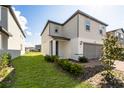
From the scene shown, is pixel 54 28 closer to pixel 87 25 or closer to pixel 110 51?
pixel 87 25

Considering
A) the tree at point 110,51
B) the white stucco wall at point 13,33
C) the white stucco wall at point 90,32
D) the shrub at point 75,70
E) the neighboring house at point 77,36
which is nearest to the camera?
the tree at point 110,51

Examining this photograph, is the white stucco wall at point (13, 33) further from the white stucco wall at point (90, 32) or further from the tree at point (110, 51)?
the tree at point (110, 51)

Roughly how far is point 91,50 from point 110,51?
843 centimetres

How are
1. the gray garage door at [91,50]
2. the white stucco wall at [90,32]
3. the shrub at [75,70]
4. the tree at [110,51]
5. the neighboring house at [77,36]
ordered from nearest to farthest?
the tree at [110,51] < the shrub at [75,70] < the neighboring house at [77,36] < the white stucco wall at [90,32] < the gray garage door at [91,50]

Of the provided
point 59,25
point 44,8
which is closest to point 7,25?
point 44,8

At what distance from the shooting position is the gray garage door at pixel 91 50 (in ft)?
52.0

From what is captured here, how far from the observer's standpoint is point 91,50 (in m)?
16.5

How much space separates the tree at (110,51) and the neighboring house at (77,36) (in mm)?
6641

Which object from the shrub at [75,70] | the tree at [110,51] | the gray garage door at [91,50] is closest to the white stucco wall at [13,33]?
the gray garage door at [91,50]

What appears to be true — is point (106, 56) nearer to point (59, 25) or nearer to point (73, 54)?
point (73, 54)

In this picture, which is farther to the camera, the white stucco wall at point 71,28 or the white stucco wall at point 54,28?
the white stucco wall at point 54,28

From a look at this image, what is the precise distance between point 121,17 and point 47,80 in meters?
9.55

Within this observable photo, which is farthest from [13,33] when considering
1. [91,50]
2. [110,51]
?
[110,51]

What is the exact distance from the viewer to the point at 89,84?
714 centimetres
